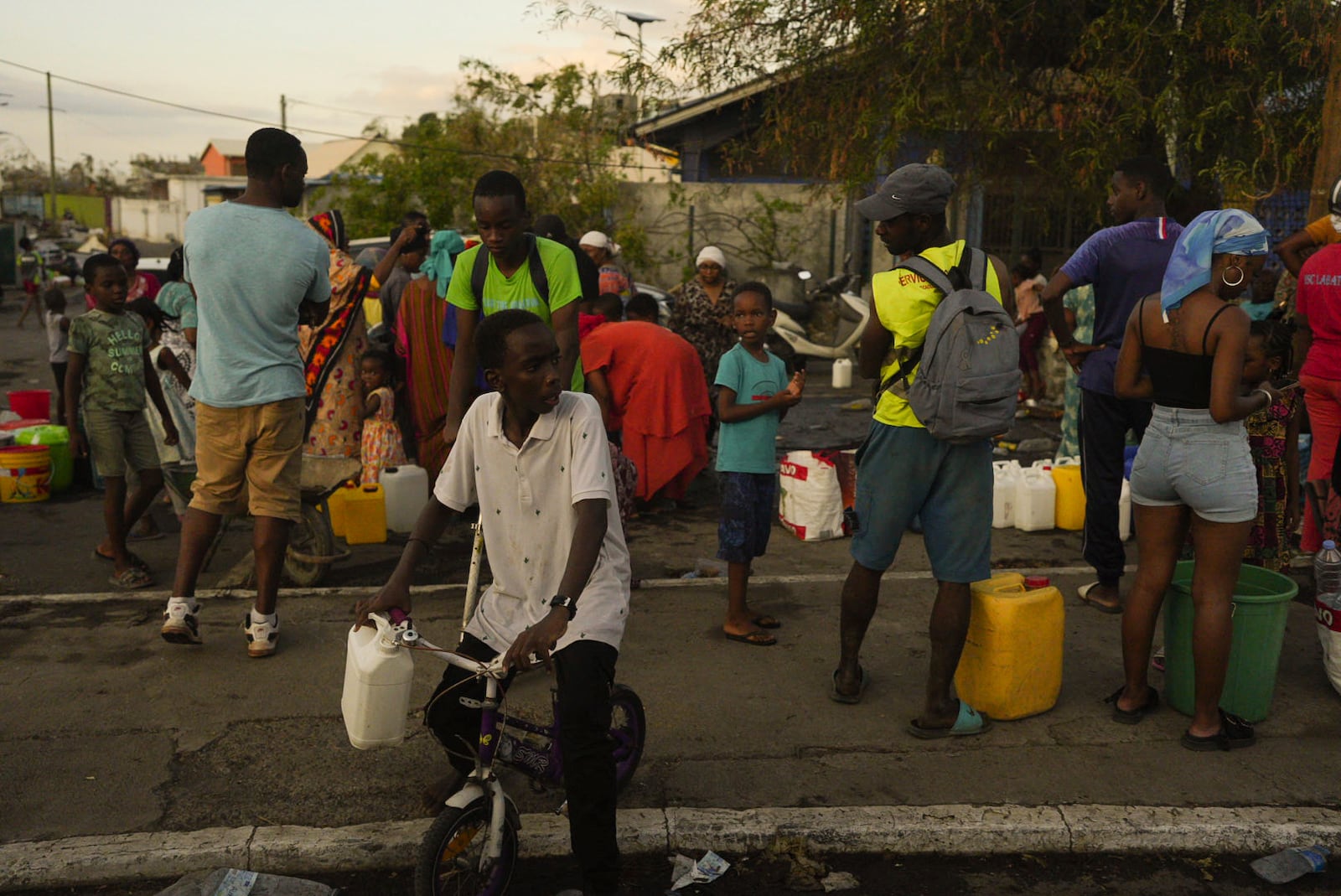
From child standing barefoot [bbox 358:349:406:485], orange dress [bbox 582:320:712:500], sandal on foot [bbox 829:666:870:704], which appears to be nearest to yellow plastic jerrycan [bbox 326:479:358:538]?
child standing barefoot [bbox 358:349:406:485]

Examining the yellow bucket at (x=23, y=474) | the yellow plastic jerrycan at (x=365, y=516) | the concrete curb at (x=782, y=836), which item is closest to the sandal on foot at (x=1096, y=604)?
the concrete curb at (x=782, y=836)

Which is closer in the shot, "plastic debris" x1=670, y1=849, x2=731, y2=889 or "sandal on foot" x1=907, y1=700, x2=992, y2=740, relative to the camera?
"plastic debris" x1=670, y1=849, x2=731, y2=889

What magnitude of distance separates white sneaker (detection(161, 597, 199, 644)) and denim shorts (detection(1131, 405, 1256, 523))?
13.8ft

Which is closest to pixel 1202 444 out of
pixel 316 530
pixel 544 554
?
pixel 544 554

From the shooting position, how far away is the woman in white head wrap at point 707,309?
971 centimetres

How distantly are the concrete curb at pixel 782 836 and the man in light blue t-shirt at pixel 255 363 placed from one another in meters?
1.75

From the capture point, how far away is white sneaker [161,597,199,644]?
5.37 meters

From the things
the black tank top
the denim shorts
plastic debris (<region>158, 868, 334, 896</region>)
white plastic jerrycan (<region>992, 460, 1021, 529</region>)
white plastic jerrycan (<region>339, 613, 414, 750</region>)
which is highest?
the black tank top

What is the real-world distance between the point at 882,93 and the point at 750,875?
358 inches

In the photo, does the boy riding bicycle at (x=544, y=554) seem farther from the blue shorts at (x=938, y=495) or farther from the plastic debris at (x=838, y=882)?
the blue shorts at (x=938, y=495)

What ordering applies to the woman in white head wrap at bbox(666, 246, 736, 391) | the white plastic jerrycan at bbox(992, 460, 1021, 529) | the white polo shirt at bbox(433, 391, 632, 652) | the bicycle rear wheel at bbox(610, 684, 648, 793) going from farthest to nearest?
1. the woman in white head wrap at bbox(666, 246, 736, 391)
2. the white plastic jerrycan at bbox(992, 460, 1021, 529)
3. the bicycle rear wheel at bbox(610, 684, 648, 793)
4. the white polo shirt at bbox(433, 391, 632, 652)

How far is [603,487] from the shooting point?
11.4ft

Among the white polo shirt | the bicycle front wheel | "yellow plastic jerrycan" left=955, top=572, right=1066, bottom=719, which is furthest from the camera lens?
"yellow plastic jerrycan" left=955, top=572, right=1066, bottom=719

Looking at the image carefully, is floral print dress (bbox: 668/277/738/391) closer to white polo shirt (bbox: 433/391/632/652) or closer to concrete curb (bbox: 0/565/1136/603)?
concrete curb (bbox: 0/565/1136/603)
